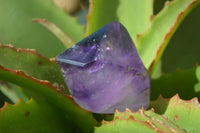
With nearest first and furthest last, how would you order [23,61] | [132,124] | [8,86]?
[132,124]
[23,61]
[8,86]

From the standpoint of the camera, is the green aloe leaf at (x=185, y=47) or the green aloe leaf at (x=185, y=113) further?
the green aloe leaf at (x=185, y=47)

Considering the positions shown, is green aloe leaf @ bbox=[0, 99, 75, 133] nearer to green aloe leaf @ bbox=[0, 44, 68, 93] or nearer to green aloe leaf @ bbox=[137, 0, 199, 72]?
green aloe leaf @ bbox=[0, 44, 68, 93]

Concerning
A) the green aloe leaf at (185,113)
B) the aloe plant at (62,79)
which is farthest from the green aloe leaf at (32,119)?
the green aloe leaf at (185,113)

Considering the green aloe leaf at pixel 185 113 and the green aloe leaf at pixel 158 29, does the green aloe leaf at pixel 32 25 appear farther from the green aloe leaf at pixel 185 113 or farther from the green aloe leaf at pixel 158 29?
the green aloe leaf at pixel 185 113

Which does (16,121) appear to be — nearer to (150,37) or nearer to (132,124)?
(132,124)

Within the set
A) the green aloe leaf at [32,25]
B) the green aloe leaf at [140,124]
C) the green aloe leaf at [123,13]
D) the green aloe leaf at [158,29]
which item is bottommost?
the green aloe leaf at [140,124]

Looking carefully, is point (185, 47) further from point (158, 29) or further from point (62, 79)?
point (62, 79)

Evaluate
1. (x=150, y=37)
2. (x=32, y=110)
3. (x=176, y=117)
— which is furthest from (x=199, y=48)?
(x=32, y=110)

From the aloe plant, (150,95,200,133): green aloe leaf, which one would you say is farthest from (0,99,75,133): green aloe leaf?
(150,95,200,133): green aloe leaf
